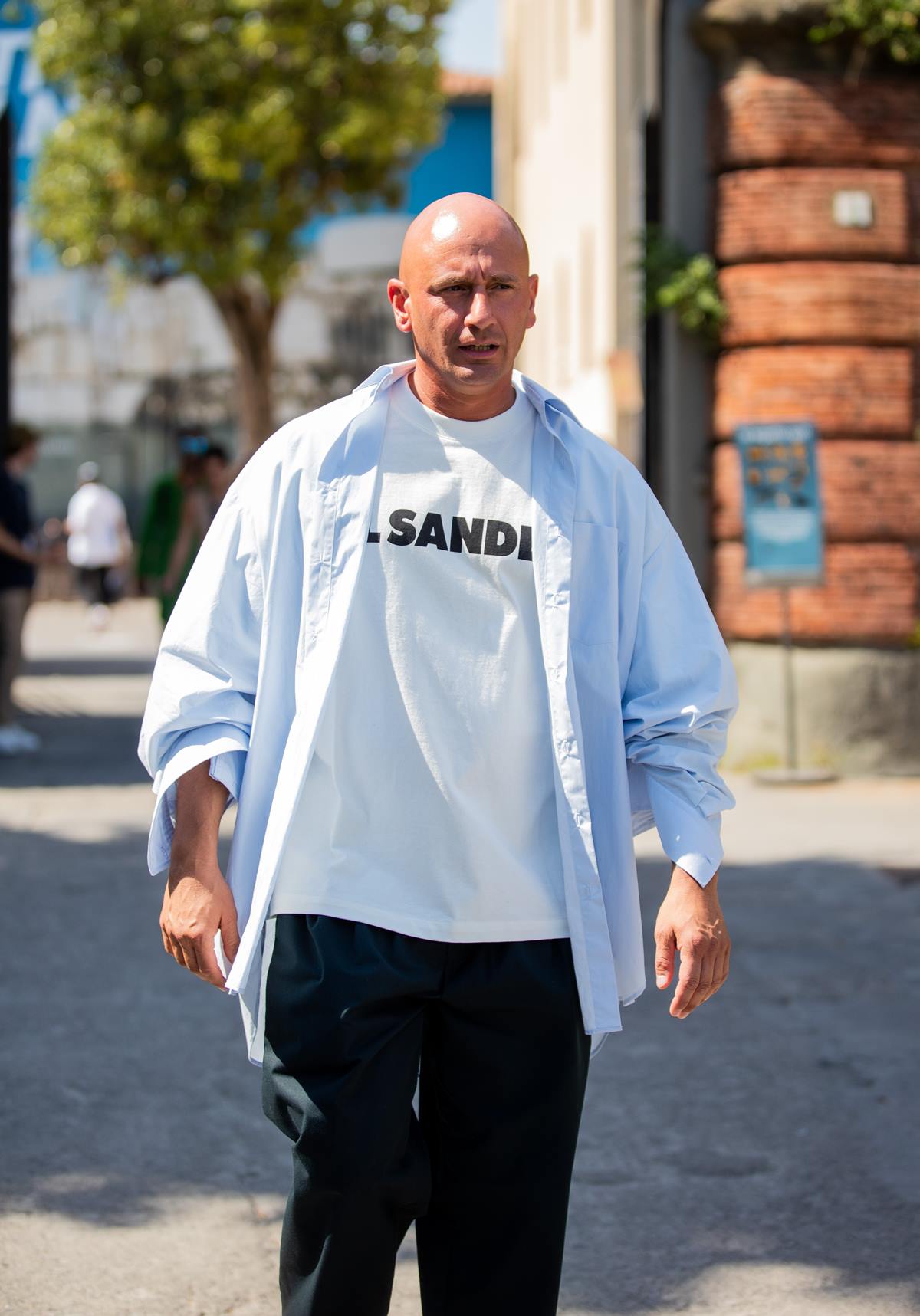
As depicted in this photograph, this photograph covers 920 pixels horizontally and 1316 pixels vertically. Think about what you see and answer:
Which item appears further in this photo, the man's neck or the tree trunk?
the tree trunk

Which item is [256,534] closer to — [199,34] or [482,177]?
[199,34]

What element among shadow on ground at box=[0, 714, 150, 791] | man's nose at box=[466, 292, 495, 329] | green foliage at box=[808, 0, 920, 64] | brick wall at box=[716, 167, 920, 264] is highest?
Answer: green foliage at box=[808, 0, 920, 64]

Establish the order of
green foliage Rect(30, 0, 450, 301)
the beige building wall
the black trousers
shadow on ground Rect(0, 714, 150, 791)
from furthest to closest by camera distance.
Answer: green foliage Rect(30, 0, 450, 301), the beige building wall, shadow on ground Rect(0, 714, 150, 791), the black trousers

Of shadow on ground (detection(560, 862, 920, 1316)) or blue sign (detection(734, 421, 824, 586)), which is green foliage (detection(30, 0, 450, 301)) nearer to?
blue sign (detection(734, 421, 824, 586))

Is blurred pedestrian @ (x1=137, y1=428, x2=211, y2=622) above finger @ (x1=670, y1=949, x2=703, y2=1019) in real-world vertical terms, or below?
above

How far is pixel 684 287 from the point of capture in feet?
36.7

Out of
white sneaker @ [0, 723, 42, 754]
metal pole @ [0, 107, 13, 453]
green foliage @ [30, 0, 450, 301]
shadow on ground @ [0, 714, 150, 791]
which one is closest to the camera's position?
shadow on ground @ [0, 714, 150, 791]

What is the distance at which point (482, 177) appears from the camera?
1473 inches

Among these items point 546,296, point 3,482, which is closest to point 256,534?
point 3,482

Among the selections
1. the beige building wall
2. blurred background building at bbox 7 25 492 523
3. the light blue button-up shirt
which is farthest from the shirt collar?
blurred background building at bbox 7 25 492 523

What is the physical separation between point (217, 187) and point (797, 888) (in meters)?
21.3

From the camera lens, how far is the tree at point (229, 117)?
1037 inches

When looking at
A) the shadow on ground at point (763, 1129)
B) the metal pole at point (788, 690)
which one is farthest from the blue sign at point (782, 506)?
the shadow on ground at point (763, 1129)

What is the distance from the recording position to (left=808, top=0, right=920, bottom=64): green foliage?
1064 centimetres
